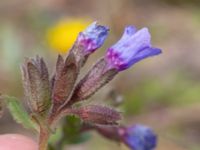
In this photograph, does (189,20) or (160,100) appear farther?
(189,20)

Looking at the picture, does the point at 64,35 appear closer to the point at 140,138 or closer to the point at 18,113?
the point at 140,138

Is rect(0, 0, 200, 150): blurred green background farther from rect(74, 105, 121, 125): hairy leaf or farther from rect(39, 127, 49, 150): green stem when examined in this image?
rect(39, 127, 49, 150): green stem

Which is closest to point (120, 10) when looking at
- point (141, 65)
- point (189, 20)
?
point (141, 65)

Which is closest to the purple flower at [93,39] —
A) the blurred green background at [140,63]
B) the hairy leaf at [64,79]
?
the hairy leaf at [64,79]

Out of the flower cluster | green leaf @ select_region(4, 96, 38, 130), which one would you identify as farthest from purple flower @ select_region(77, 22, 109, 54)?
green leaf @ select_region(4, 96, 38, 130)

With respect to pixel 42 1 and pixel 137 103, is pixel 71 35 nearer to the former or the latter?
pixel 137 103

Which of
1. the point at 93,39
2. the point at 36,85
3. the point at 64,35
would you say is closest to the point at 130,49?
the point at 93,39

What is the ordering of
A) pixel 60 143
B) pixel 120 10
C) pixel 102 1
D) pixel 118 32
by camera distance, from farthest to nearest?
pixel 102 1
pixel 120 10
pixel 118 32
pixel 60 143
